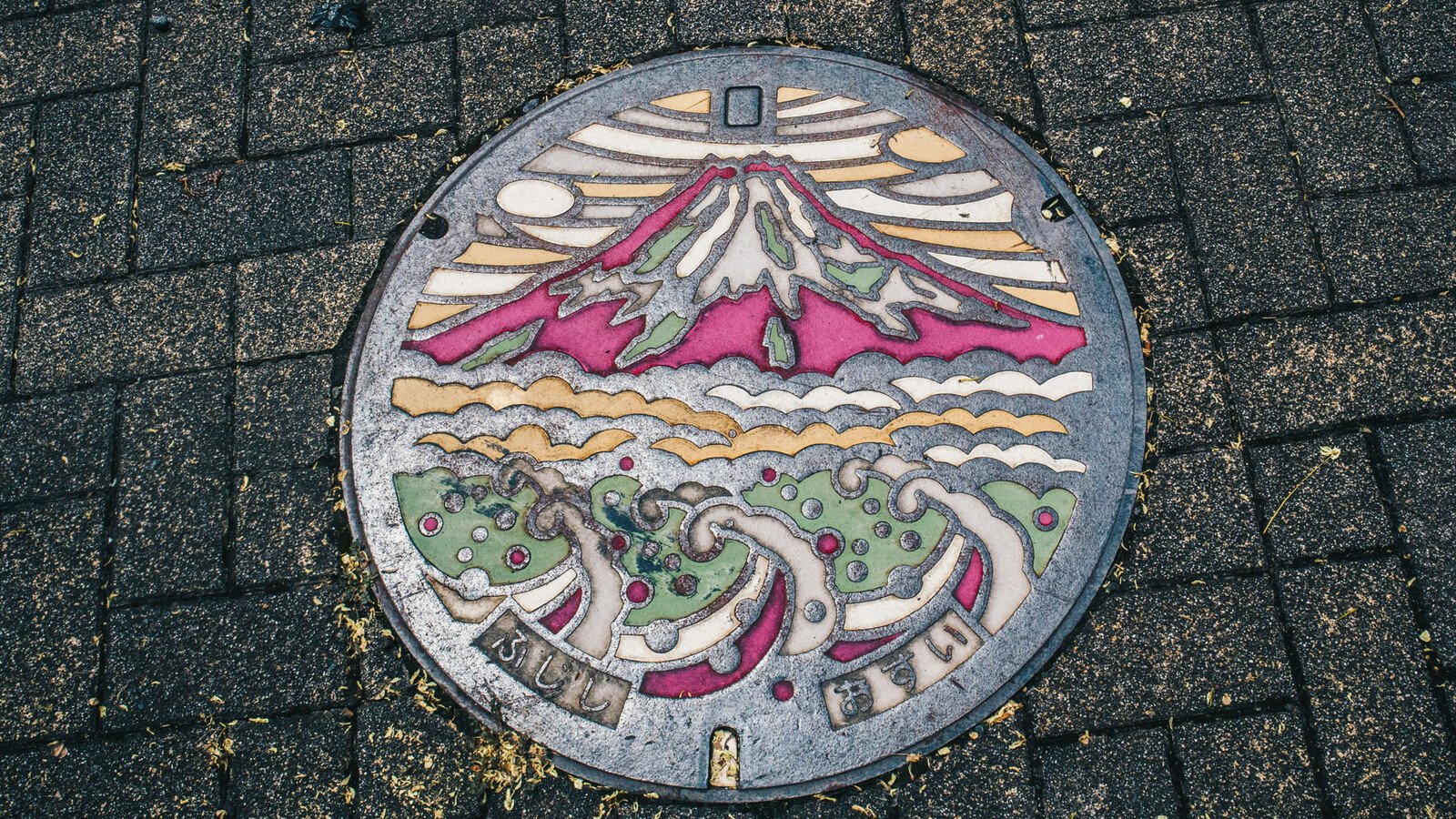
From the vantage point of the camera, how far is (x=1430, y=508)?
220 centimetres

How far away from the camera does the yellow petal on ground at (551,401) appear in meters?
2.27

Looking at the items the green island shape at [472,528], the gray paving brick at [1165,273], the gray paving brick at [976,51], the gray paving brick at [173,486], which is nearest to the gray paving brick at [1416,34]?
the gray paving brick at [1165,273]

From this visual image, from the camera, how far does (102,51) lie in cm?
276

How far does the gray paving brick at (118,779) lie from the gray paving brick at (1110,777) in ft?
6.32

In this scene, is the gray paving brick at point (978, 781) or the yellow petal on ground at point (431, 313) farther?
the yellow petal on ground at point (431, 313)

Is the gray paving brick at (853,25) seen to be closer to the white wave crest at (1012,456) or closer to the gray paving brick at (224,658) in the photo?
the white wave crest at (1012,456)

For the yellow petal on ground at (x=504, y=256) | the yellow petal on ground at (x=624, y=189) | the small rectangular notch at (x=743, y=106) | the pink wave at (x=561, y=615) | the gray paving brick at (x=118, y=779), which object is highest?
the small rectangular notch at (x=743, y=106)

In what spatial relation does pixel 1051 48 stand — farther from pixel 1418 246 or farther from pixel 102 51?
pixel 102 51

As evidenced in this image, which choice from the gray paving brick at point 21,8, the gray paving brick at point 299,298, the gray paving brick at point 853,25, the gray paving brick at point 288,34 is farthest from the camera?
the gray paving brick at point 21,8

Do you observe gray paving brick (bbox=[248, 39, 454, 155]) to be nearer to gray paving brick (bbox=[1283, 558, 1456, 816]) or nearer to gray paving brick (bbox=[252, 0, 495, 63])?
gray paving brick (bbox=[252, 0, 495, 63])

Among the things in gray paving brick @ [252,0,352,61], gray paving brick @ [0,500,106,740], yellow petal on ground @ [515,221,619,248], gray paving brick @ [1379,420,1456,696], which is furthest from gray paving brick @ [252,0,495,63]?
gray paving brick @ [1379,420,1456,696]

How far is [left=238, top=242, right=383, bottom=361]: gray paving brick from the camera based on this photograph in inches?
96.5

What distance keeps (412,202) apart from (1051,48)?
5.92ft

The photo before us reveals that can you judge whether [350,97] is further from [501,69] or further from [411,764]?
[411,764]
